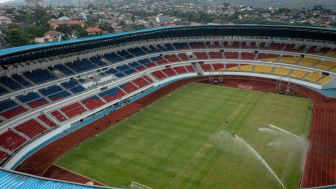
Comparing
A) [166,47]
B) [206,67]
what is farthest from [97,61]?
[206,67]

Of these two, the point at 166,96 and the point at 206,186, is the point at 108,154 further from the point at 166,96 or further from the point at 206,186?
the point at 166,96

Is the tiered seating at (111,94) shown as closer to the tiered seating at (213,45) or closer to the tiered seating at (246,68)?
the tiered seating at (246,68)

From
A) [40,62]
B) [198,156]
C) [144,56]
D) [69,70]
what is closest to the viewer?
[198,156]

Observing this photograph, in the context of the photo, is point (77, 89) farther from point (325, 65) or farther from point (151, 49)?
point (325, 65)

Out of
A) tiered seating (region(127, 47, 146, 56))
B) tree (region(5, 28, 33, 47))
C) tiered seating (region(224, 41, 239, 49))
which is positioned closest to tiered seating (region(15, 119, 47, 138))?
tiered seating (region(127, 47, 146, 56))

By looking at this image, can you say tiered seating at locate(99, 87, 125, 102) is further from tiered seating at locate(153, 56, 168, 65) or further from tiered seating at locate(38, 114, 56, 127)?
tiered seating at locate(153, 56, 168, 65)

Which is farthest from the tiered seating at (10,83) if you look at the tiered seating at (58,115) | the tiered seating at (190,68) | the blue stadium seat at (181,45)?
the blue stadium seat at (181,45)

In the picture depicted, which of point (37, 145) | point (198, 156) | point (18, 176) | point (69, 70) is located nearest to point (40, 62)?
point (69, 70)
